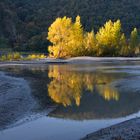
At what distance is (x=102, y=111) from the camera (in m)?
20.4

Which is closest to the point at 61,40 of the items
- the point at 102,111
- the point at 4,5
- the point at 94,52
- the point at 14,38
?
the point at 94,52

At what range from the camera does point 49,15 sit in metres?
153

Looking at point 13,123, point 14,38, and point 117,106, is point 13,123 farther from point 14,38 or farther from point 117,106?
point 14,38

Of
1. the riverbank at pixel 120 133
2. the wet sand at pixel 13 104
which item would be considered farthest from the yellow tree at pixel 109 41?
the riverbank at pixel 120 133

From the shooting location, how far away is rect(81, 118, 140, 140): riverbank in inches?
540

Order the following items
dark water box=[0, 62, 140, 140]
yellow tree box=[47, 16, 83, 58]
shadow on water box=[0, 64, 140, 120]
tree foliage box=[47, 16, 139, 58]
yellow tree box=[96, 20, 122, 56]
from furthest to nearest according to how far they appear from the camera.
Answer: yellow tree box=[96, 20, 122, 56] → tree foliage box=[47, 16, 139, 58] → yellow tree box=[47, 16, 83, 58] → shadow on water box=[0, 64, 140, 120] → dark water box=[0, 62, 140, 140]

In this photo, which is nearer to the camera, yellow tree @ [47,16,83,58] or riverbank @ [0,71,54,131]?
riverbank @ [0,71,54,131]

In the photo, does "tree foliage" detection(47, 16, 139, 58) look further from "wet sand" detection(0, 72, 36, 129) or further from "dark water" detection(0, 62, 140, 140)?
"wet sand" detection(0, 72, 36, 129)

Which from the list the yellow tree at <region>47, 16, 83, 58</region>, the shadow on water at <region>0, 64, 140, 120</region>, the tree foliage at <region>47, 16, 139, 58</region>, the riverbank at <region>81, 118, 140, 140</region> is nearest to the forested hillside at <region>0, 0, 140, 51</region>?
the tree foliage at <region>47, 16, 139, 58</region>

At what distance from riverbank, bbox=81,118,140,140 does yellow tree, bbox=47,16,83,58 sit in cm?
7674

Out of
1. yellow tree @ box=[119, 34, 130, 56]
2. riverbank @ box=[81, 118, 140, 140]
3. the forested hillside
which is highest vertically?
the forested hillside

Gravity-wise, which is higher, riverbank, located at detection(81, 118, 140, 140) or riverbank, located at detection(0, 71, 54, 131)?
riverbank, located at detection(81, 118, 140, 140)

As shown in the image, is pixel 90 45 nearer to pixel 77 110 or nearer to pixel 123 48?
pixel 123 48

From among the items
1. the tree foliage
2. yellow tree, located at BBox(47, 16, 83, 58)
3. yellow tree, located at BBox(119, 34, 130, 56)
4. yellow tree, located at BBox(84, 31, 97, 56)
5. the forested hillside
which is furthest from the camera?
the forested hillside
